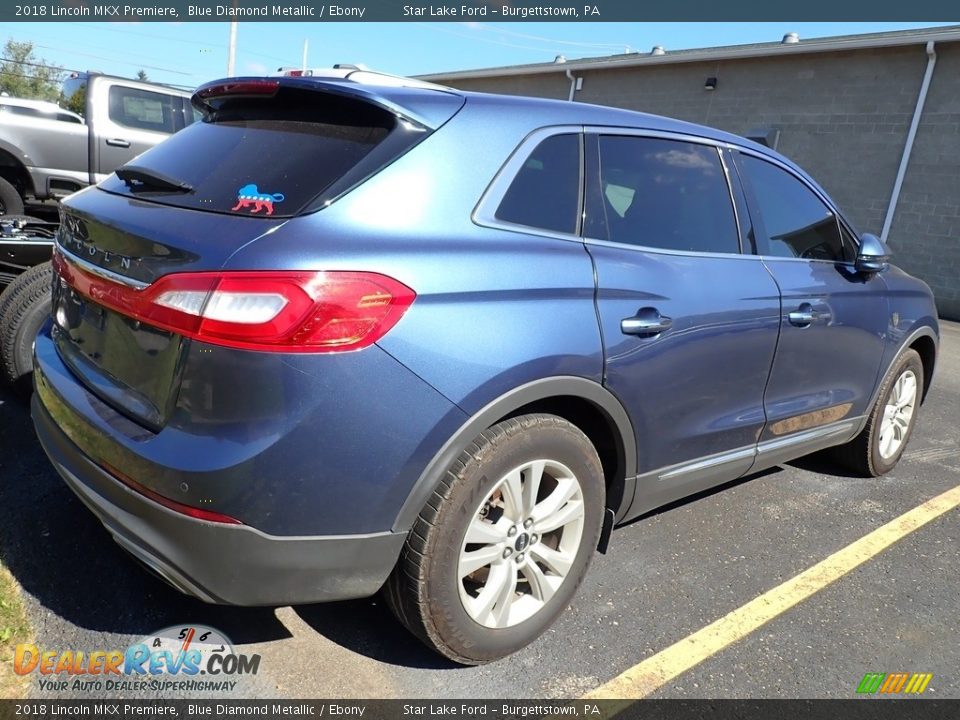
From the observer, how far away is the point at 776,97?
49.1 ft

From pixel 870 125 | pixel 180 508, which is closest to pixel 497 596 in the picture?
pixel 180 508

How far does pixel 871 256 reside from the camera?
12.1 ft

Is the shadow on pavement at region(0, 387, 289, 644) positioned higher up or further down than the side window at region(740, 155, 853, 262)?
further down

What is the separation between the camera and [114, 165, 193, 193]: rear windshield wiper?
2.33 m

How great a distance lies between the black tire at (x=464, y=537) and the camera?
215 cm

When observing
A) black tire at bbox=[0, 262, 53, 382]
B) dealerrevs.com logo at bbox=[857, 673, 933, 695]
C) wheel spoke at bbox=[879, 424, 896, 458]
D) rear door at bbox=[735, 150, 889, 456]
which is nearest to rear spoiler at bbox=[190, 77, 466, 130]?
rear door at bbox=[735, 150, 889, 456]

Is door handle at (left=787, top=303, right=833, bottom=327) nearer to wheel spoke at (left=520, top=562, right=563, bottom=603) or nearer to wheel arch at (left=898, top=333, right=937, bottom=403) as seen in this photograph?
wheel arch at (left=898, top=333, right=937, bottom=403)

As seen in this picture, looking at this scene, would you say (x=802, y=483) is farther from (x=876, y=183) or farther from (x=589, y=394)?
→ (x=876, y=183)

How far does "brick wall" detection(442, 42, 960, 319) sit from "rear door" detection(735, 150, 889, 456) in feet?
34.9

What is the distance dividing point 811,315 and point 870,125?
12158 mm

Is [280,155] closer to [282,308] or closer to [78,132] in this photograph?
[282,308]

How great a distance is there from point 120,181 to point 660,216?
1.94 metres

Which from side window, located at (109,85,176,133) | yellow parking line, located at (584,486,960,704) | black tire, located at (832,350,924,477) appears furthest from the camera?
side window, located at (109,85,176,133)

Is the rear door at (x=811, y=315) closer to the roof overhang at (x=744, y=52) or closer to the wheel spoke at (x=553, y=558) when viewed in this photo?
the wheel spoke at (x=553, y=558)
